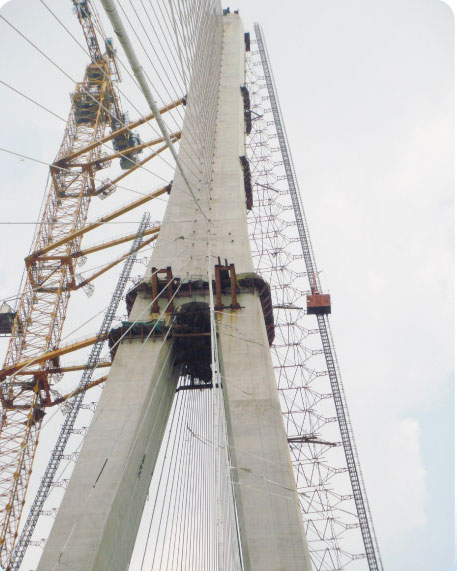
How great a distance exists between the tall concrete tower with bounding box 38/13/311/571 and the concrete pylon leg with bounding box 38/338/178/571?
3 cm

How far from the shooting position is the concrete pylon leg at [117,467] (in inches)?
412

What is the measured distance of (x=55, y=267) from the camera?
31.5m

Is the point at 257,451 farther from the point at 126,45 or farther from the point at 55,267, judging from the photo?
the point at 55,267

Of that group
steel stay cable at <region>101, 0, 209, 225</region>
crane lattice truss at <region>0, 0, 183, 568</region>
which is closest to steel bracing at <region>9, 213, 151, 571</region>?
crane lattice truss at <region>0, 0, 183, 568</region>

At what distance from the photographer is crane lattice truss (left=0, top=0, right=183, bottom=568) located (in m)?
26.1

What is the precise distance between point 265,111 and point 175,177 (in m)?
17.8

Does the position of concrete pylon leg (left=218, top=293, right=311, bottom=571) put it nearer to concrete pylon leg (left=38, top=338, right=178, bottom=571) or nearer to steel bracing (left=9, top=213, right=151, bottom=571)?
concrete pylon leg (left=38, top=338, right=178, bottom=571)

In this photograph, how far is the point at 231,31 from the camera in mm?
32438

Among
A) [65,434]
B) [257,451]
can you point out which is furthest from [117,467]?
[65,434]

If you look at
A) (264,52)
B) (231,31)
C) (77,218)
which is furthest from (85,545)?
(264,52)

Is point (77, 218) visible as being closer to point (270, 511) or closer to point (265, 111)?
point (265, 111)

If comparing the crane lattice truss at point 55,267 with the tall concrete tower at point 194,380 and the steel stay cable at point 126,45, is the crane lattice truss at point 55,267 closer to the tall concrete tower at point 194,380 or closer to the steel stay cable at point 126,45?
the tall concrete tower at point 194,380

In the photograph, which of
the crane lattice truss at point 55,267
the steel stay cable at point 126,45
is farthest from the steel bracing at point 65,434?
the steel stay cable at point 126,45

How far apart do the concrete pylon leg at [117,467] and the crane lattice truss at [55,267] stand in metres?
8.28
